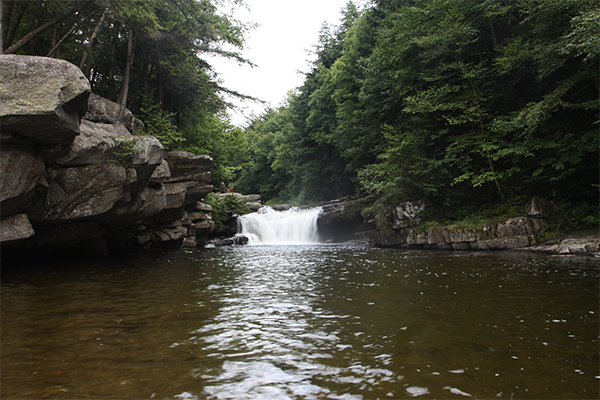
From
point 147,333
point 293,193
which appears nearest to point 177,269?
point 147,333

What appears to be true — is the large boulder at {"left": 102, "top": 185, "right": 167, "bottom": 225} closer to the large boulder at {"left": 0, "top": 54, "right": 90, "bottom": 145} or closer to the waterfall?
the large boulder at {"left": 0, "top": 54, "right": 90, "bottom": 145}

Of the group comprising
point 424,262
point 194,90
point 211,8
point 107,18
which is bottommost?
point 424,262

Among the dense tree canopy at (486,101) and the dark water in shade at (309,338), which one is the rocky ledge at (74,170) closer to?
the dark water in shade at (309,338)

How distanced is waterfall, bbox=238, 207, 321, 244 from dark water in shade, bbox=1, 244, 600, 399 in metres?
20.6

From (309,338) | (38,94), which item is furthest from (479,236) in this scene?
(38,94)

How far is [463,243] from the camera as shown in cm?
1670

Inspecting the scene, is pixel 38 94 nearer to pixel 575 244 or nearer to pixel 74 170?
pixel 74 170

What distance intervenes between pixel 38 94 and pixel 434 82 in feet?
58.9

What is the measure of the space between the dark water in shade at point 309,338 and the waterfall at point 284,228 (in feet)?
67.6

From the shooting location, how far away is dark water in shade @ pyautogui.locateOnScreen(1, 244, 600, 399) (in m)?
3.45

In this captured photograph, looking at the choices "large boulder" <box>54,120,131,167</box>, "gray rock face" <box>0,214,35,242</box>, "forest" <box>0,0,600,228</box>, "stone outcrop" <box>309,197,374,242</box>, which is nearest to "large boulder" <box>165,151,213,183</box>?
"forest" <box>0,0,600,228</box>

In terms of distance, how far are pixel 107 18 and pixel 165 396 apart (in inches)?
741

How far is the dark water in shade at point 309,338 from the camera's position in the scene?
3449 mm

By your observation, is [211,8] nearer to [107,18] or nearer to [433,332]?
[107,18]
